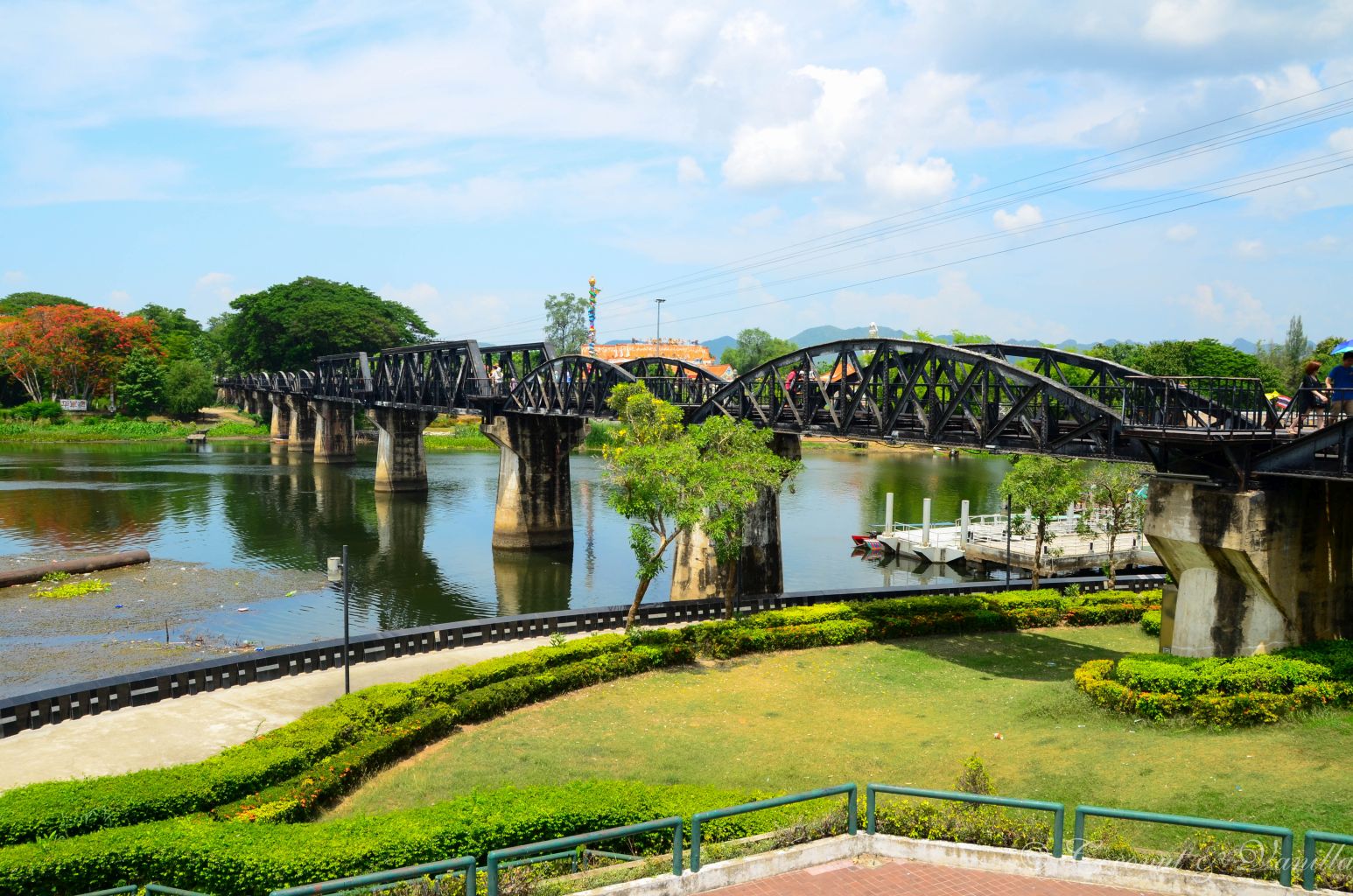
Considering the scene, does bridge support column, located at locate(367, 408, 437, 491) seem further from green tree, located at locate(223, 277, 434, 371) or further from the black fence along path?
the black fence along path

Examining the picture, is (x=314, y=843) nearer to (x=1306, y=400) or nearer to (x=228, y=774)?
(x=228, y=774)

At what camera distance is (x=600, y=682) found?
27797mm

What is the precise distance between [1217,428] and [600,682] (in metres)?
17.8

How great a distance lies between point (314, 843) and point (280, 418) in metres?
134

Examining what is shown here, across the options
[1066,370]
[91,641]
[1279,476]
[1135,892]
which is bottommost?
[91,641]

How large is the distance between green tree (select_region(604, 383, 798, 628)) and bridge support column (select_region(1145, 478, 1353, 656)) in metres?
12.2

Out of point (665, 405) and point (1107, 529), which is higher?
point (665, 405)

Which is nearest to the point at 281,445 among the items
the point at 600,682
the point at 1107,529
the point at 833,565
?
the point at 833,565

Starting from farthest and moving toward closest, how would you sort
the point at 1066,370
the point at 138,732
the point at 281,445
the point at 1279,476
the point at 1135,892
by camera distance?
the point at 1066,370 < the point at 281,445 < the point at 1279,476 < the point at 138,732 < the point at 1135,892

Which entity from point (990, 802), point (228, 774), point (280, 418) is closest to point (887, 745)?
point (990, 802)

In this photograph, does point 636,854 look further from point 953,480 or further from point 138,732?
Result: point 953,480

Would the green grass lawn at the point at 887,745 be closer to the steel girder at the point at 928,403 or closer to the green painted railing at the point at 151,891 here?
the green painted railing at the point at 151,891

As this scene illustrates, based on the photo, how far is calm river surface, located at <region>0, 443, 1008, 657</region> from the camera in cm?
5009

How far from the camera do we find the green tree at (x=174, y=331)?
15775cm
